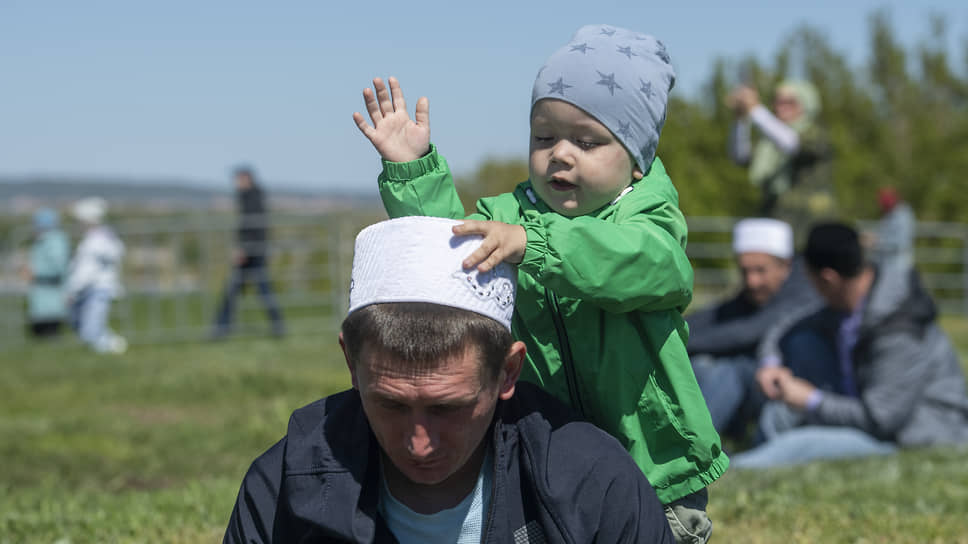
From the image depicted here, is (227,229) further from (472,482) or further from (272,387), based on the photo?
(472,482)

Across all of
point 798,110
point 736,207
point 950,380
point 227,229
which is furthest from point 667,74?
point 736,207

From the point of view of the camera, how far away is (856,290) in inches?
260

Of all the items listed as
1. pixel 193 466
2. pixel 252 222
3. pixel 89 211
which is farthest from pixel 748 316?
pixel 89 211

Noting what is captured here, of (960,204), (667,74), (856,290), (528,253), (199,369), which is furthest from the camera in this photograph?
(960,204)

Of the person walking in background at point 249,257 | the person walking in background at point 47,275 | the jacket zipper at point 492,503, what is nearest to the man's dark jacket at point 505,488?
the jacket zipper at point 492,503

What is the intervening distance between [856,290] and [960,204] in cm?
1557

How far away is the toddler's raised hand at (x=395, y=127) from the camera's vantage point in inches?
104

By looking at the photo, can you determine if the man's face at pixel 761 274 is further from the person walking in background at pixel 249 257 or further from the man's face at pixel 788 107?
the person walking in background at pixel 249 257

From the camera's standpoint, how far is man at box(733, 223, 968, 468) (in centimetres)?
647

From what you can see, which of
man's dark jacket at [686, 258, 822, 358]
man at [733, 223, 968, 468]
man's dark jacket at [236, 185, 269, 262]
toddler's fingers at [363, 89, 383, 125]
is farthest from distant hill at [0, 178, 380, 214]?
toddler's fingers at [363, 89, 383, 125]

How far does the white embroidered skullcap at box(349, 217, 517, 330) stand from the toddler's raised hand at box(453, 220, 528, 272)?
0.03m

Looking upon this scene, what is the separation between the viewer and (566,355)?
2.66 metres

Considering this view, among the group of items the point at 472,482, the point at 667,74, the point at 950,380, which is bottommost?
the point at 950,380

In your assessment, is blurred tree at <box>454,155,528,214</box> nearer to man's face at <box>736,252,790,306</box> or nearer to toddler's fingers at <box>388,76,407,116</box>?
man's face at <box>736,252,790,306</box>
